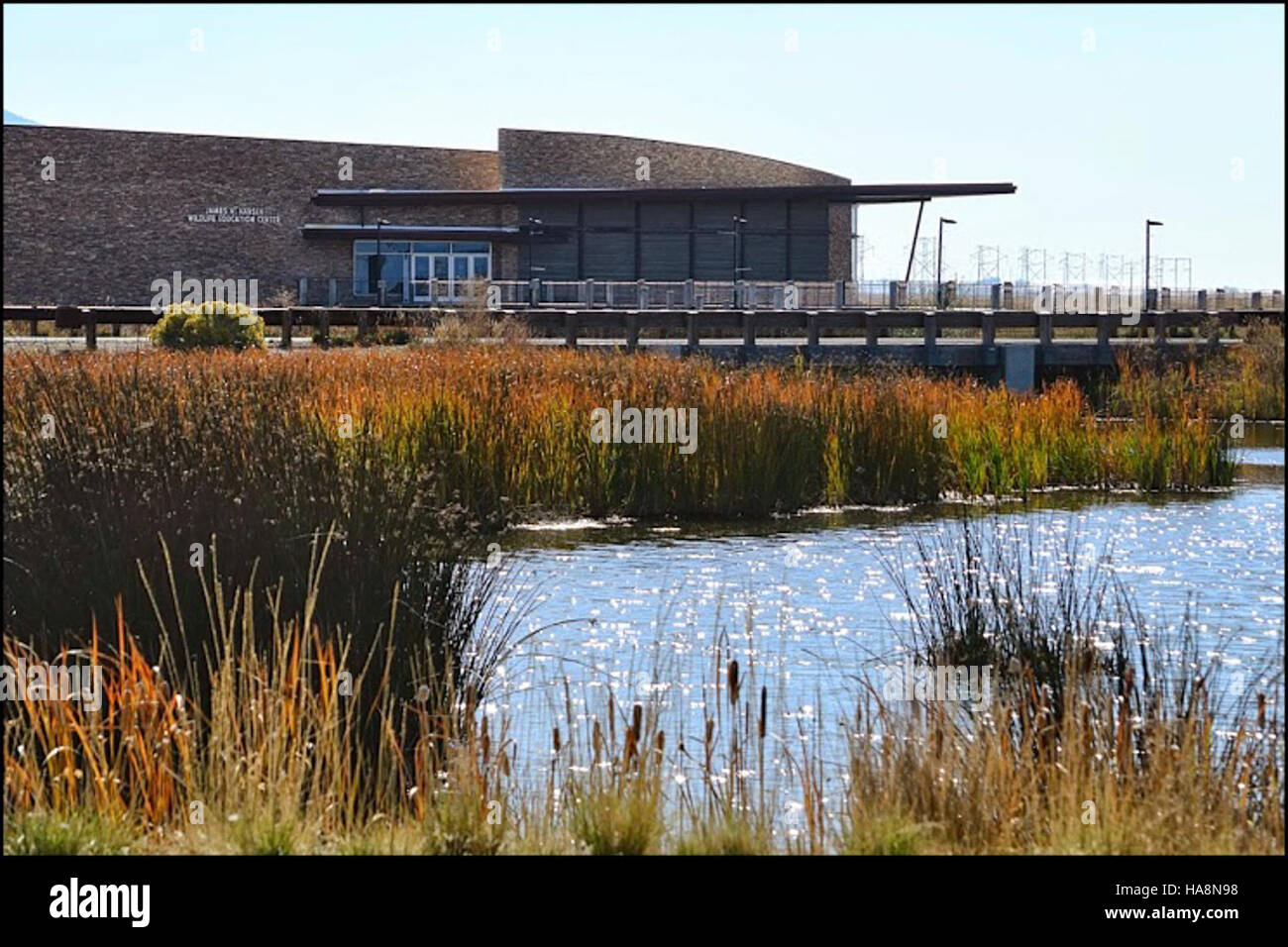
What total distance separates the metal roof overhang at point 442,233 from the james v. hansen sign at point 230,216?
4.14 ft

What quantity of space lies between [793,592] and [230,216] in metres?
41.4

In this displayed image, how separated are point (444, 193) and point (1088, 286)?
62.5 ft

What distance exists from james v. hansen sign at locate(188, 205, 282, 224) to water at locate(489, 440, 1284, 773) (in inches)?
1428

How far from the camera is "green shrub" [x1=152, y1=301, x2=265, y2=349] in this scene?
25750 millimetres

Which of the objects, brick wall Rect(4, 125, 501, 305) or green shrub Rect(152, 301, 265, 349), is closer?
green shrub Rect(152, 301, 265, 349)

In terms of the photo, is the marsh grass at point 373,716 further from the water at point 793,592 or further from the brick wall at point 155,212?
the brick wall at point 155,212

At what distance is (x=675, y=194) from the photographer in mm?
49594

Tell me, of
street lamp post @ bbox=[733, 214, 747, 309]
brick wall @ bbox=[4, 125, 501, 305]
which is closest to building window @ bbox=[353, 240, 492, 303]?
brick wall @ bbox=[4, 125, 501, 305]

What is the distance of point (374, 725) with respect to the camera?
7.95 metres

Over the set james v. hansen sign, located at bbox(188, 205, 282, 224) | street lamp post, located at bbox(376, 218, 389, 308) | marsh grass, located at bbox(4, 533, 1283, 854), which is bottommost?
marsh grass, located at bbox(4, 533, 1283, 854)

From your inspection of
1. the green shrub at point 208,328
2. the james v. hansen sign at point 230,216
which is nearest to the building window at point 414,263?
the james v. hansen sign at point 230,216

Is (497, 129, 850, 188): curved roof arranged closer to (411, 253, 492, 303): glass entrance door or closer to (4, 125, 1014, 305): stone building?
(4, 125, 1014, 305): stone building

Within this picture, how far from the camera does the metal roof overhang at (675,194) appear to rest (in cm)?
4794
